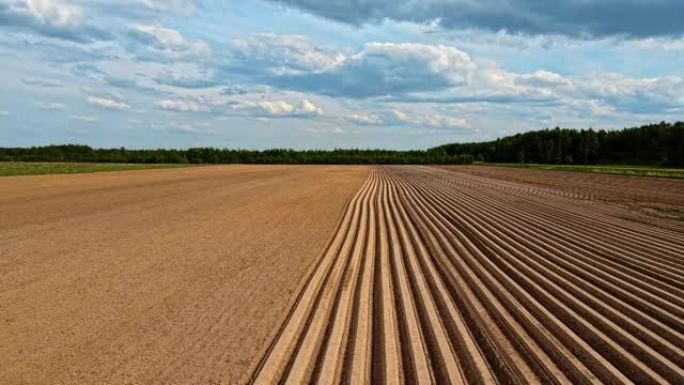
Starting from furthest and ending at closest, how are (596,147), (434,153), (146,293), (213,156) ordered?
1. (434,153)
2. (213,156)
3. (596,147)
4. (146,293)

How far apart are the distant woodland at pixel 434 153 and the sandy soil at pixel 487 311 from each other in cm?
8854

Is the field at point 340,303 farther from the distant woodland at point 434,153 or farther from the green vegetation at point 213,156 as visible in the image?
the green vegetation at point 213,156

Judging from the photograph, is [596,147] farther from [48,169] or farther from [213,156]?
[48,169]

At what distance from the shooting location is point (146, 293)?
798cm

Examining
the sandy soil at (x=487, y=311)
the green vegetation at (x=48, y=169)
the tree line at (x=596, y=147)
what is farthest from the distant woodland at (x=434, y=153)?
the sandy soil at (x=487, y=311)

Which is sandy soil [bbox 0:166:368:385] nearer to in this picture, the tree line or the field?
the field

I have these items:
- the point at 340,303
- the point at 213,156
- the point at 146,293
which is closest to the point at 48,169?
the point at 213,156

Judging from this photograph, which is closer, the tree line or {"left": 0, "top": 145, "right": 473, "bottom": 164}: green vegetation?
the tree line

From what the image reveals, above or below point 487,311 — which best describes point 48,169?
above

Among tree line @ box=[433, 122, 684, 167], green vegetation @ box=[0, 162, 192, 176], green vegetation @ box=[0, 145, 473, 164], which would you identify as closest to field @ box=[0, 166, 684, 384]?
green vegetation @ box=[0, 162, 192, 176]

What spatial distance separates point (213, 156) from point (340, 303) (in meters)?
112

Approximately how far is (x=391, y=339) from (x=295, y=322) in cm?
127

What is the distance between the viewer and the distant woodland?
98125mm

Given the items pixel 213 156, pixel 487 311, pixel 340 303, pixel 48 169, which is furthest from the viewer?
pixel 213 156
